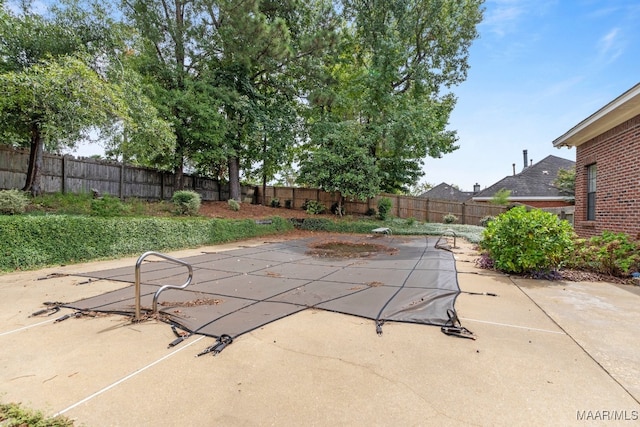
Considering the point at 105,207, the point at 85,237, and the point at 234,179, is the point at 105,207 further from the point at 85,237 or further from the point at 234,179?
the point at 234,179

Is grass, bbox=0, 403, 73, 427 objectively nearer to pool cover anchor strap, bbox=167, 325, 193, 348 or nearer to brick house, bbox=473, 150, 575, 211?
pool cover anchor strap, bbox=167, 325, 193, 348

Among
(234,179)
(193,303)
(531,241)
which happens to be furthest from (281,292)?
(234,179)

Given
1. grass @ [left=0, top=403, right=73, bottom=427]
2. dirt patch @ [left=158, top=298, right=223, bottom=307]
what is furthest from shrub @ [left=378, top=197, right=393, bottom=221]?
grass @ [left=0, top=403, right=73, bottom=427]

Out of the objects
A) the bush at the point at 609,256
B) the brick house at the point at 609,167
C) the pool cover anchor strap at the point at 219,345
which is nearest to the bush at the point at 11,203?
the pool cover anchor strap at the point at 219,345

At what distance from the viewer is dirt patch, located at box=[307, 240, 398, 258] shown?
24.4ft

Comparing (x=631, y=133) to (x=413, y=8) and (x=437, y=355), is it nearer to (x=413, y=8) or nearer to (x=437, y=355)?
(x=437, y=355)

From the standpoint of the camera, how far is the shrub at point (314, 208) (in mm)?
15500

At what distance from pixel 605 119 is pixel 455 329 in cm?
621

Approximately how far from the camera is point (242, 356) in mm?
2336

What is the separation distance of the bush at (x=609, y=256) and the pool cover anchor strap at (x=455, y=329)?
3.75 m

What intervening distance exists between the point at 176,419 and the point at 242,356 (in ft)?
2.30

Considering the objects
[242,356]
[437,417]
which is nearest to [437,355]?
[437,417]

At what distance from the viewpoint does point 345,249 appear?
8.67 metres

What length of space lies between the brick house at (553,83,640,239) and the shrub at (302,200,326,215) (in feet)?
33.3
